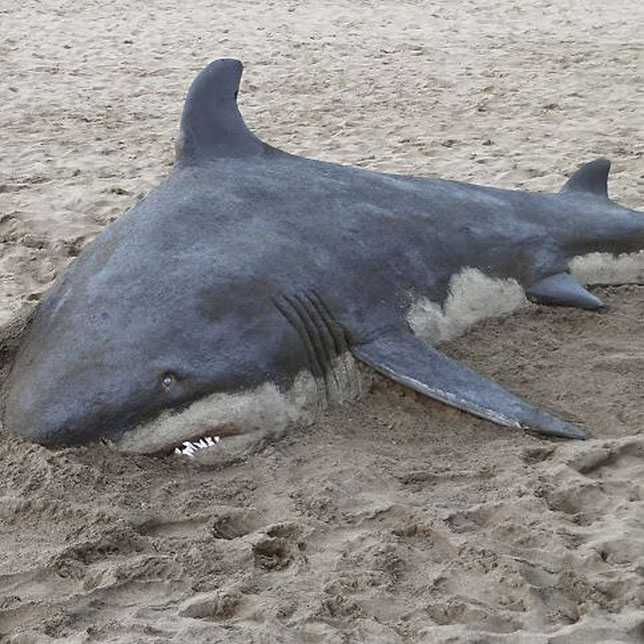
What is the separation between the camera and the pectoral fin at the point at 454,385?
13.4 feet

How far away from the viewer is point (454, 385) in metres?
4.16

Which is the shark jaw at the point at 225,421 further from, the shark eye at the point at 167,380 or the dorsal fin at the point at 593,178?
the dorsal fin at the point at 593,178

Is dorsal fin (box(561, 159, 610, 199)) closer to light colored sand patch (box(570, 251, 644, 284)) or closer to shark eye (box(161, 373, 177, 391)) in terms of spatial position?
light colored sand patch (box(570, 251, 644, 284))

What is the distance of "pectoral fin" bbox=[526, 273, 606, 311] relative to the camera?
514 cm

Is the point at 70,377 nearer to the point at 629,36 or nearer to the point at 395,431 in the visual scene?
the point at 395,431

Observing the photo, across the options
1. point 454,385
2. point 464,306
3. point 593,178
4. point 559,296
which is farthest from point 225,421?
point 593,178

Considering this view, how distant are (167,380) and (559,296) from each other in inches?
80.0

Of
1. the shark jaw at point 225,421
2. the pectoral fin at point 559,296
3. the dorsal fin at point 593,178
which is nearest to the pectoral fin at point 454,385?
the shark jaw at point 225,421

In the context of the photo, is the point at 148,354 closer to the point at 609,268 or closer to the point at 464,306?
the point at 464,306

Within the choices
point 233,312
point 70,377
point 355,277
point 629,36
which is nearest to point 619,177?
point 355,277

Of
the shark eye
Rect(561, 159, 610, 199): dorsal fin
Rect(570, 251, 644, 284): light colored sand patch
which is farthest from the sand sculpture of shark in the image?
Rect(561, 159, 610, 199): dorsal fin

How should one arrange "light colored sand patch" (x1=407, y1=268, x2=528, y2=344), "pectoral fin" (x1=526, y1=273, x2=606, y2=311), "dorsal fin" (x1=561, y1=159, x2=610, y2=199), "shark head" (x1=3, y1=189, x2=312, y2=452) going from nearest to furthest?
"shark head" (x1=3, y1=189, x2=312, y2=452) < "light colored sand patch" (x1=407, y1=268, x2=528, y2=344) < "pectoral fin" (x1=526, y1=273, x2=606, y2=311) < "dorsal fin" (x1=561, y1=159, x2=610, y2=199)

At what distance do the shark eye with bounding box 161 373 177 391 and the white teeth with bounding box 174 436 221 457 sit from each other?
21 centimetres

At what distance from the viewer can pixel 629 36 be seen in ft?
40.0
